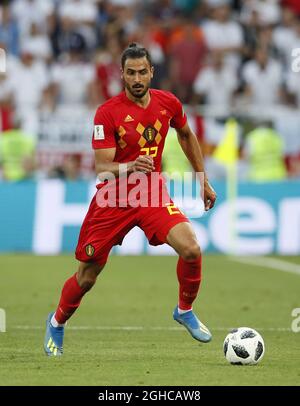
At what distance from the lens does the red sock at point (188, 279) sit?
9.31m

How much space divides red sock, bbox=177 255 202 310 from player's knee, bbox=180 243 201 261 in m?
0.04

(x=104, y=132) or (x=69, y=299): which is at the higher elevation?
(x=104, y=132)

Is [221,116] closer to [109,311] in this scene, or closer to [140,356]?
[109,311]

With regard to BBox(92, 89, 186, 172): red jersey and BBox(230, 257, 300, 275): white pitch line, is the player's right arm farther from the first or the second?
BBox(230, 257, 300, 275): white pitch line

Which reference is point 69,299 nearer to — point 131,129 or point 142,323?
point 131,129

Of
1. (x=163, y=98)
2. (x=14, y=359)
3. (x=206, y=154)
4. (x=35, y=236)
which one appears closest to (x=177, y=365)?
(x=14, y=359)

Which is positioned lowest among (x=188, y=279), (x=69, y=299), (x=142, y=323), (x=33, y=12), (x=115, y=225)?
(x=142, y=323)

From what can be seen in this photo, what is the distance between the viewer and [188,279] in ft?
30.9

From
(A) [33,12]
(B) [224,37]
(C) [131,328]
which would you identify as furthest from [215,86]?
(C) [131,328]

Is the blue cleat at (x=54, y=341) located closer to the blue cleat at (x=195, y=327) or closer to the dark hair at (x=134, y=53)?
the blue cleat at (x=195, y=327)

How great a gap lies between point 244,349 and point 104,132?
1988 millimetres

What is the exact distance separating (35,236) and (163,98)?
9.25 m

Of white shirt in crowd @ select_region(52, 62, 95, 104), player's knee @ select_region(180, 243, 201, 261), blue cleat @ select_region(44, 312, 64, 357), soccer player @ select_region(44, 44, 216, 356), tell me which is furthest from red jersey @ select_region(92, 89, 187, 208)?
white shirt in crowd @ select_region(52, 62, 95, 104)

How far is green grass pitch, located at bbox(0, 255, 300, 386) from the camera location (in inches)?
328
